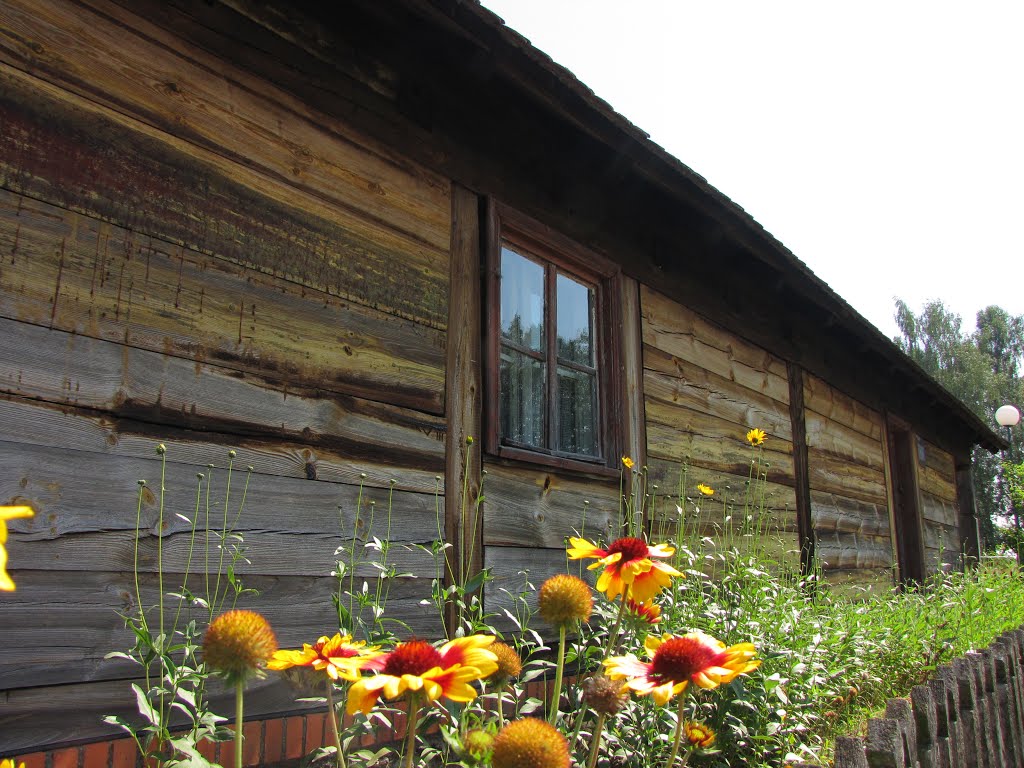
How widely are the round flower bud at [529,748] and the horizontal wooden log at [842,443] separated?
611 centimetres

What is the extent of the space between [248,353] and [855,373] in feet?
22.7

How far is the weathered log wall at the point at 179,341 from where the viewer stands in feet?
6.55

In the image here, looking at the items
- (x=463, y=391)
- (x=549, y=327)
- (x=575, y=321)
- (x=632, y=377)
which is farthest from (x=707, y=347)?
(x=463, y=391)

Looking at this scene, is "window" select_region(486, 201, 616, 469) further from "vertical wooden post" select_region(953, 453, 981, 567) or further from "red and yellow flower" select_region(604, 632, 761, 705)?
"vertical wooden post" select_region(953, 453, 981, 567)

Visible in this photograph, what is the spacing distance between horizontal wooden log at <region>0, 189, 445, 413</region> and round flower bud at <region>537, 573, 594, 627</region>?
157 centimetres

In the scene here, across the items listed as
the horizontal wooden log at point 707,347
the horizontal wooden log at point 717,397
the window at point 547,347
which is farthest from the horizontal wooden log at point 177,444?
the horizontal wooden log at point 707,347

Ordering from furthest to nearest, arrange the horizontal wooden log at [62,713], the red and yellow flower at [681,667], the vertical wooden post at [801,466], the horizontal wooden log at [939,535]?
the horizontal wooden log at [939,535], the vertical wooden post at [801,466], the horizontal wooden log at [62,713], the red and yellow flower at [681,667]

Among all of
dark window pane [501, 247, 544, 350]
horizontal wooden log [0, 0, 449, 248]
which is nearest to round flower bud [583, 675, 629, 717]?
horizontal wooden log [0, 0, 449, 248]

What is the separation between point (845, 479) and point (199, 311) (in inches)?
250

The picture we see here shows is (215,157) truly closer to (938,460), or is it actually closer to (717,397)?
(717,397)

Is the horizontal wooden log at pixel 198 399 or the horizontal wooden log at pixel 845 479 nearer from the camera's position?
the horizontal wooden log at pixel 198 399

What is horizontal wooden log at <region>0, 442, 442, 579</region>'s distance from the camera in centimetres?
197

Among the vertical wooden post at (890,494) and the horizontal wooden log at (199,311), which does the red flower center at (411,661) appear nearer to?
the horizontal wooden log at (199,311)

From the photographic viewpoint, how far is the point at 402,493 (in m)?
2.90
